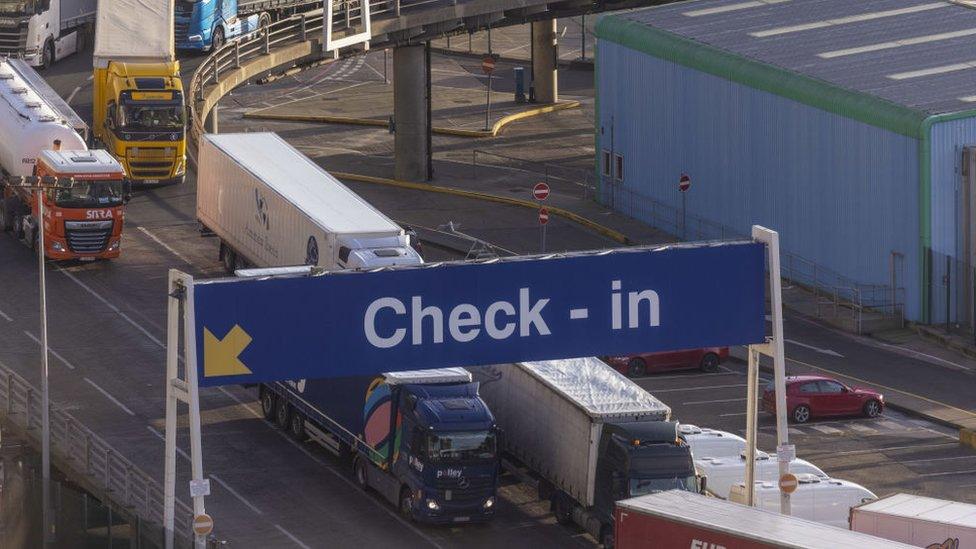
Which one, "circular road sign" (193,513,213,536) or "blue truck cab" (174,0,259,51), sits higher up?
"blue truck cab" (174,0,259,51)

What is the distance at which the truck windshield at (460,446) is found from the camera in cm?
4875

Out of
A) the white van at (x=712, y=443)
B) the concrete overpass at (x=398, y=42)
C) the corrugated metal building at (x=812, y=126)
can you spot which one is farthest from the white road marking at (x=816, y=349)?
the concrete overpass at (x=398, y=42)

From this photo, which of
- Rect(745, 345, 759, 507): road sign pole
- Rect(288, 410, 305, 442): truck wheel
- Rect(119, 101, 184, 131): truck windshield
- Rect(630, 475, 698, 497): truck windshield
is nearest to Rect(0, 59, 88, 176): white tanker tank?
Rect(119, 101, 184, 131): truck windshield

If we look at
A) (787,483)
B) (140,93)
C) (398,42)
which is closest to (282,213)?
(140,93)

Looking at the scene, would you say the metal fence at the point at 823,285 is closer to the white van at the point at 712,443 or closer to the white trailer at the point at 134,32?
the white van at the point at 712,443

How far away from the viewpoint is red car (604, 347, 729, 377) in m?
63.9

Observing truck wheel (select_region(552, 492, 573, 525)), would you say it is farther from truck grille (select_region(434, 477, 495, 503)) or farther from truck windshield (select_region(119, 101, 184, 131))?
truck windshield (select_region(119, 101, 184, 131))

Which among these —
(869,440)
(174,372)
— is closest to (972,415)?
(869,440)

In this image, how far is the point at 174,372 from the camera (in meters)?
42.0

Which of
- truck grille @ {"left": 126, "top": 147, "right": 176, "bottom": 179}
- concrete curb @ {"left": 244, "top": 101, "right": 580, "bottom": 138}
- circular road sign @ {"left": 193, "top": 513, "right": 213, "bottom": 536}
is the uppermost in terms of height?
truck grille @ {"left": 126, "top": 147, "right": 176, "bottom": 179}

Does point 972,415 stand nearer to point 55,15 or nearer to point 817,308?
point 817,308

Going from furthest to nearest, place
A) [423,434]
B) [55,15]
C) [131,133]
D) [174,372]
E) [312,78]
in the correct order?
[312,78], [55,15], [131,133], [423,434], [174,372]

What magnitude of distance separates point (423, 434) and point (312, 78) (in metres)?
66.5

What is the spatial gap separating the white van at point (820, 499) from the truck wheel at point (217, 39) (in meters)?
49.8
